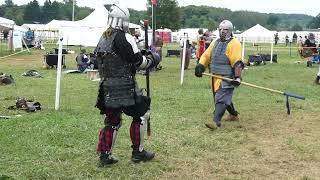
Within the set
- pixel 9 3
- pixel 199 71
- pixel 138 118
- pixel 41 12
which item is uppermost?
pixel 9 3

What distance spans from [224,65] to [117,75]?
10.4 feet

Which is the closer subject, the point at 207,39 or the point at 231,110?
the point at 231,110

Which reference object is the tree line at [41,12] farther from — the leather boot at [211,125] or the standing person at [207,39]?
the leather boot at [211,125]

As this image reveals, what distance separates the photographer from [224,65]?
8734mm

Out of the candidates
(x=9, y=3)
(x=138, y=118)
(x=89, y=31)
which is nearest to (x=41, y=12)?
(x=9, y=3)

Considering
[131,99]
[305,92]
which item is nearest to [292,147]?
[131,99]

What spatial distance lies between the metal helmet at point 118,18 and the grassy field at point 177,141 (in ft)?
5.46

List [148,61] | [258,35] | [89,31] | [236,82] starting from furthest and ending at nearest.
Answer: [258,35] → [89,31] → [236,82] → [148,61]

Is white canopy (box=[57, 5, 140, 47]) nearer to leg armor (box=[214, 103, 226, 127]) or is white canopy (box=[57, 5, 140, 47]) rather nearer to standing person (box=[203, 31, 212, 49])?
standing person (box=[203, 31, 212, 49])

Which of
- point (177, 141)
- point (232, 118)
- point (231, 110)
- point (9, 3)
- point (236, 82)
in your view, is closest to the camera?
point (177, 141)

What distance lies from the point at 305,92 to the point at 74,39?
29.1m

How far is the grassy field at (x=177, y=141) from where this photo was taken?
19.8ft

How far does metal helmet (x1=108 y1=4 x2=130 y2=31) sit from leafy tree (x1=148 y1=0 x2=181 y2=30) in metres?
79.0

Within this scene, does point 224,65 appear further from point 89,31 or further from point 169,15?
point 169,15
